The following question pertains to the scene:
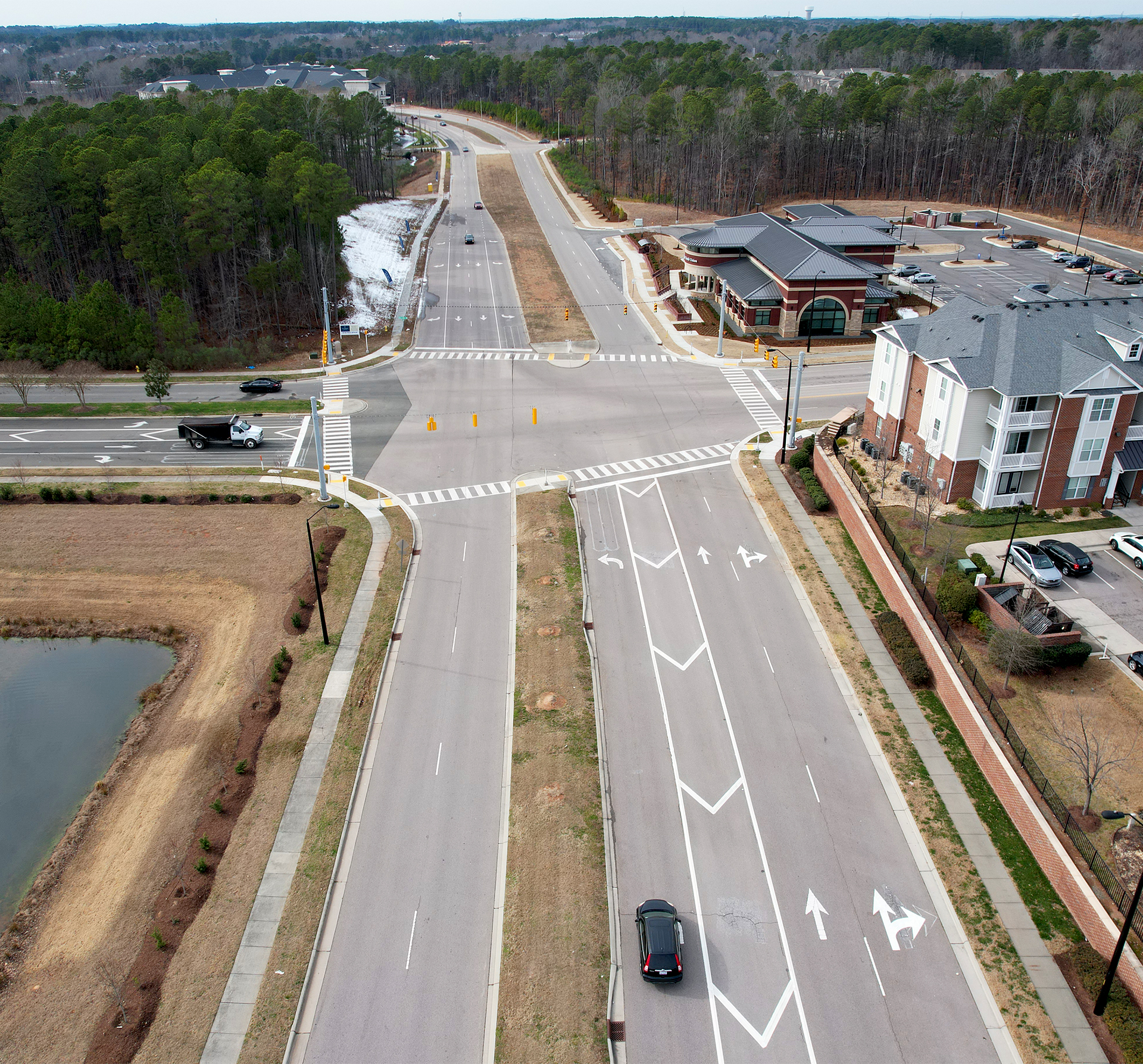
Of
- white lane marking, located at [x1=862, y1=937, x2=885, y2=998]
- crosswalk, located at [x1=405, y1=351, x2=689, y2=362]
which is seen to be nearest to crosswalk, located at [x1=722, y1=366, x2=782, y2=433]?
crosswalk, located at [x1=405, y1=351, x2=689, y2=362]

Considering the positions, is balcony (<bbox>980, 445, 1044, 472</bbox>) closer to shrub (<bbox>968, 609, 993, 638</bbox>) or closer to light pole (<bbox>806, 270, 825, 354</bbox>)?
shrub (<bbox>968, 609, 993, 638</bbox>)

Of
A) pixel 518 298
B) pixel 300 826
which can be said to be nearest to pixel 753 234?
pixel 518 298

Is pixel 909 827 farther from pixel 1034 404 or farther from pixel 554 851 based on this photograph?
pixel 1034 404

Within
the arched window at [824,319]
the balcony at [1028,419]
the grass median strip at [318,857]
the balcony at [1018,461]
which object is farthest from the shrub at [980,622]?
the arched window at [824,319]

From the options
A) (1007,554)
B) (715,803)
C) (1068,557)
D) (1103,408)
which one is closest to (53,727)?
(715,803)

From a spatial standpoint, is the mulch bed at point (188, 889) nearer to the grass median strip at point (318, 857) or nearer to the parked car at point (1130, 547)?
the grass median strip at point (318, 857)

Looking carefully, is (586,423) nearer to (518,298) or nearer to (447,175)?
(518,298)
